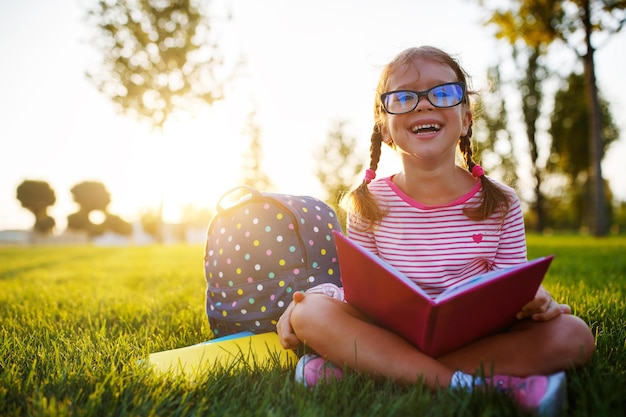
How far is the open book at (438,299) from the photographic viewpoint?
132 centimetres

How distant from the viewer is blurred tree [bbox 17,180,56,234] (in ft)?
143

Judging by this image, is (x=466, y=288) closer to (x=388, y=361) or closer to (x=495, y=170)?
(x=388, y=361)

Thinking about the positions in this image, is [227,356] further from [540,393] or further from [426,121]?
[426,121]

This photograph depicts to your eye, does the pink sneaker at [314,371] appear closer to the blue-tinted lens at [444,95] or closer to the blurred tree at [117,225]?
the blue-tinted lens at [444,95]

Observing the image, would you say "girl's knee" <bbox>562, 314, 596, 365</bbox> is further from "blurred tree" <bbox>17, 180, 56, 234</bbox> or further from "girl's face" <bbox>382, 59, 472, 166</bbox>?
"blurred tree" <bbox>17, 180, 56, 234</bbox>

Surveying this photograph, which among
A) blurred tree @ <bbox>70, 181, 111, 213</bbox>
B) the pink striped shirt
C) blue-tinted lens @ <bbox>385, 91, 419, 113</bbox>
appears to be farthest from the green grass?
blurred tree @ <bbox>70, 181, 111, 213</bbox>

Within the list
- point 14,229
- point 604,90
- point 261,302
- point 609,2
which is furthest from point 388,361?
point 14,229

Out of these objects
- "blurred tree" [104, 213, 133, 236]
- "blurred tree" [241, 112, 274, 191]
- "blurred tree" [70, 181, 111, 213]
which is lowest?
"blurred tree" [104, 213, 133, 236]

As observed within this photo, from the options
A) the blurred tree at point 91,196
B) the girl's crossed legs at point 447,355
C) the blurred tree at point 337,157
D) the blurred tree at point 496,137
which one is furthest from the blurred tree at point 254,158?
the blurred tree at point 91,196

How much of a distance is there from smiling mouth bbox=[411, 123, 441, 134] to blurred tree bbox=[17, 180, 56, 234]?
48.8 meters

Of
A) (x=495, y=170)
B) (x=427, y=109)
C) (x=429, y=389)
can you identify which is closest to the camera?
(x=429, y=389)

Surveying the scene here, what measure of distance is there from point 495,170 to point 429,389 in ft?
85.1

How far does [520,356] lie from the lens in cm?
159

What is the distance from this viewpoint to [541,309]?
1.57 m
